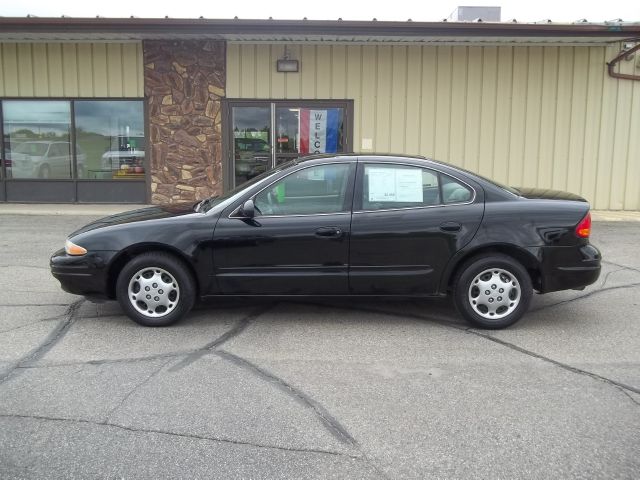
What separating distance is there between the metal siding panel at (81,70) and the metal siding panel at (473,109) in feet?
26.1

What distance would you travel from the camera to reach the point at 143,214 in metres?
5.82

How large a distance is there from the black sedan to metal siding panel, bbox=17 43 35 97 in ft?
30.9

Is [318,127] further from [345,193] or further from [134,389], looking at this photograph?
[134,389]

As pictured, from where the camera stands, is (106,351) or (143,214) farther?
(143,214)

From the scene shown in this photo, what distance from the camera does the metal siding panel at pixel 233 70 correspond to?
12.9 meters

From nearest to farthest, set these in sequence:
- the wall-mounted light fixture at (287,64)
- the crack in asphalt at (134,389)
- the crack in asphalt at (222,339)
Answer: the crack in asphalt at (134,389), the crack in asphalt at (222,339), the wall-mounted light fixture at (287,64)

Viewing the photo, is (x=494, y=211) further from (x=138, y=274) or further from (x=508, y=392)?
(x=138, y=274)

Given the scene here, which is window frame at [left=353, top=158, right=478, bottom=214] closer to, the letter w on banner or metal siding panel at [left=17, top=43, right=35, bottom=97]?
the letter w on banner

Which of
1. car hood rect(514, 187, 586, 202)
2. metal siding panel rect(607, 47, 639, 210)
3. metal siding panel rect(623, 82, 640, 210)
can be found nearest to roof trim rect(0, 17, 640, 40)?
metal siding panel rect(607, 47, 639, 210)

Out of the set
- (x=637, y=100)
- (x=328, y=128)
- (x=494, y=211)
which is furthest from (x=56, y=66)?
(x=637, y=100)

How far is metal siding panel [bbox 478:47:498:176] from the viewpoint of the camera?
42.1 feet

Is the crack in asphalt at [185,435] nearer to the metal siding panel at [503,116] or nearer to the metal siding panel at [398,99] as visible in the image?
the metal siding panel at [398,99]

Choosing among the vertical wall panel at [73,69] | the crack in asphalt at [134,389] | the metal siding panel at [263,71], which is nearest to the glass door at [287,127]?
the metal siding panel at [263,71]

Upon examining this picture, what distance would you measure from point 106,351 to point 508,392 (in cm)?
303
